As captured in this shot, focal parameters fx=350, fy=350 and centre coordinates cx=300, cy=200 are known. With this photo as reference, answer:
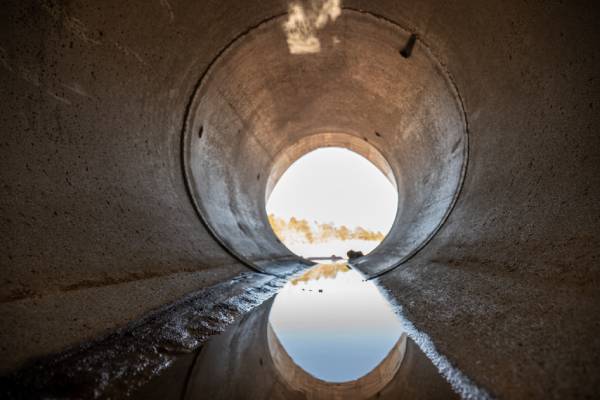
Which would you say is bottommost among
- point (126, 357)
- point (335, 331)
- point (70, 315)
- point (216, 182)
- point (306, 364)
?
point (306, 364)

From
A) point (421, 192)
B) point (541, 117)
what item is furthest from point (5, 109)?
point (421, 192)

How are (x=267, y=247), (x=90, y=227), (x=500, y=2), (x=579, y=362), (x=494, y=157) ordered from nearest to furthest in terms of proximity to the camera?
(x=579, y=362) < (x=90, y=227) < (x=500, y=2) < (x=494, y=157) < (x=267, y=247)

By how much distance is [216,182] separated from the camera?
18.1 feet

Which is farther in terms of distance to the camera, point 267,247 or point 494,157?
point 267,247

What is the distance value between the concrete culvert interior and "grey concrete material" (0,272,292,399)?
0.6 inches

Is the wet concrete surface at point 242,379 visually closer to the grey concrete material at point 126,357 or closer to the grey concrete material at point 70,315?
the grey concrete material at point 126,357

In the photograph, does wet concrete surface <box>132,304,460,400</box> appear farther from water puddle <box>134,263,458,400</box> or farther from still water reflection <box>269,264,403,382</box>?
still water reflection <box>269,264,403,382</box>

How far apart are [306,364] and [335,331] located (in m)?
0.67

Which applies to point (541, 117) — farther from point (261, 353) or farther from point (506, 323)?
point (261, 353)

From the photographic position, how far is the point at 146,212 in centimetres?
335

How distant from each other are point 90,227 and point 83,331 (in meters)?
0.97

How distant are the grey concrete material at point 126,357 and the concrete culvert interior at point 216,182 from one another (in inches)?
0.6

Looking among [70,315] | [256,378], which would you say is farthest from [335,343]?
[70,315]

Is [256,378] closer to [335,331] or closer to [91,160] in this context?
[335,331]
